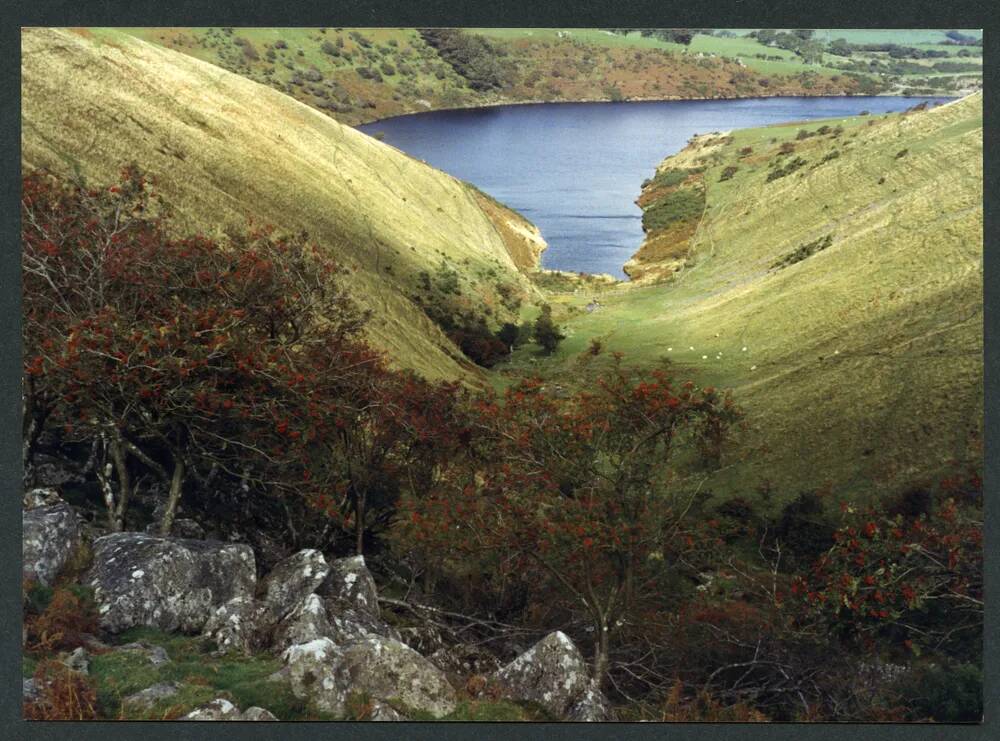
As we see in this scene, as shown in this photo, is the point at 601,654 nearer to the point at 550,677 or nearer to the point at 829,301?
the point at 550,677

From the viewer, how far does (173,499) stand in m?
13.4

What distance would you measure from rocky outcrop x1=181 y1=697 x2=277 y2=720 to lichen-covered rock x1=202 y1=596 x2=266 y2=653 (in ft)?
2.62

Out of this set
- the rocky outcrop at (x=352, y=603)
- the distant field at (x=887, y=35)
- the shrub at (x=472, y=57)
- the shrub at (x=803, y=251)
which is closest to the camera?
the rocky outcrop at (x=352, y=603)

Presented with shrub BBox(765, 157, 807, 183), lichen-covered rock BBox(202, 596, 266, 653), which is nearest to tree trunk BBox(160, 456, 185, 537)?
lichen-covered rock BBox(202, 596, 266, 653)

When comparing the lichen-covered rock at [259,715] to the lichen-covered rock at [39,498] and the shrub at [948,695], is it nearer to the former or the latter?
the lichen-covered rock at [39,498]

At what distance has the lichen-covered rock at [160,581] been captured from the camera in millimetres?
11812

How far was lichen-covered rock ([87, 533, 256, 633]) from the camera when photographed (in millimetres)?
11812

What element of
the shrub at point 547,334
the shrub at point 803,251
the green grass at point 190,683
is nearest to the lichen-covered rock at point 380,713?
the green grass at point 190,683

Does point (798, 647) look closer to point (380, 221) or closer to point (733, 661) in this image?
point (733, 661)

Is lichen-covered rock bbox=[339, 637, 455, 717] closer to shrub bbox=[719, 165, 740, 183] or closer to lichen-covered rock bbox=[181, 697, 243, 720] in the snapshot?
lichen-covered rock bbox=[181, 697, 243, 720]

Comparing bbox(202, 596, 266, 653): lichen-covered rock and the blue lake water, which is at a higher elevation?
the blue lake water

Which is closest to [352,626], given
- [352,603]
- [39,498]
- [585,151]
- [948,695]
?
[352,603]

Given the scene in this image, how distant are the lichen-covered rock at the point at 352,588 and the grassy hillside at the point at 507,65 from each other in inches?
295

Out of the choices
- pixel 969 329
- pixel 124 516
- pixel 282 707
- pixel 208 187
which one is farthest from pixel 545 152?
pixel 282 707
